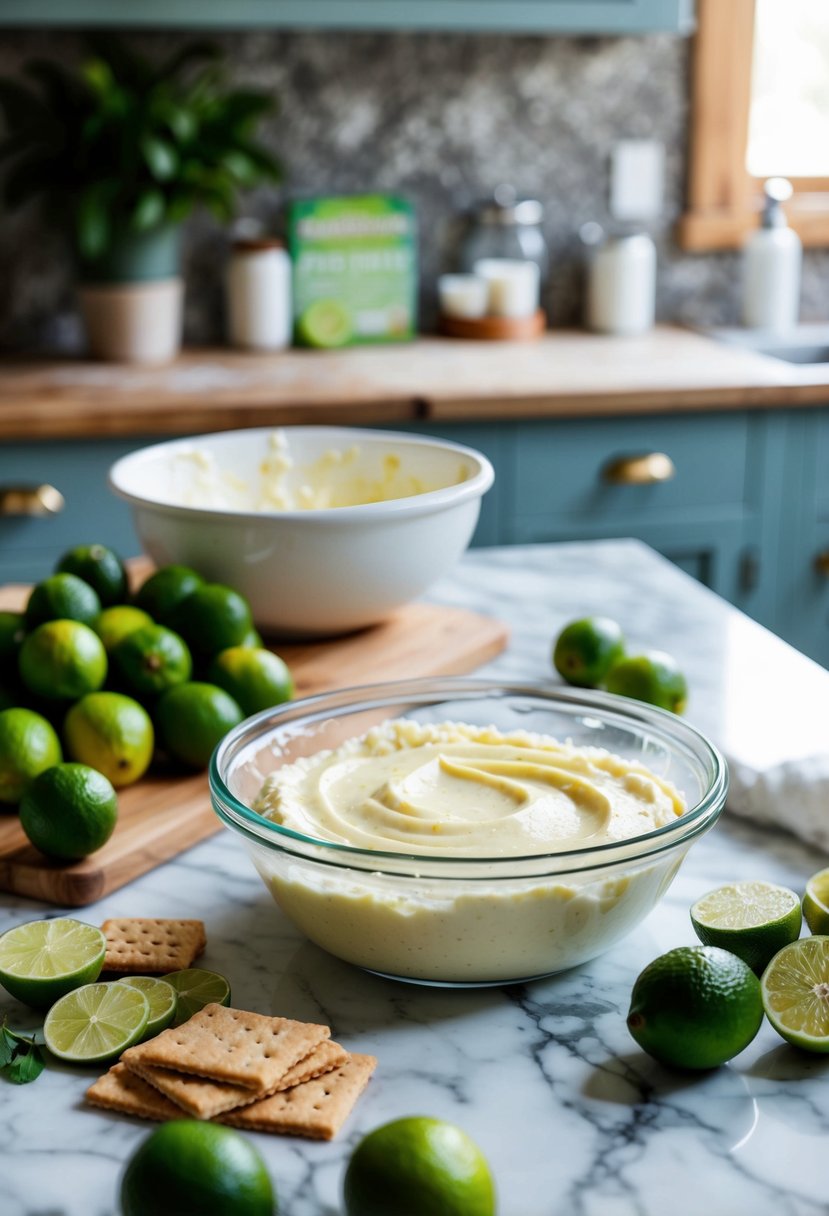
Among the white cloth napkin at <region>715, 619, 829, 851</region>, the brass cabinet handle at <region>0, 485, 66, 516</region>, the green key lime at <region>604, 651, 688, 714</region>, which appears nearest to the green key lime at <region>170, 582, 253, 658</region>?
the green key lime at <region>604, 651, 688, 714</region>

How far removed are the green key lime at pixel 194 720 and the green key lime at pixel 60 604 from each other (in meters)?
0.14

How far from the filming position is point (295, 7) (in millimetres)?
2531

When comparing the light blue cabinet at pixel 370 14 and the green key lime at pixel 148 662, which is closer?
the green key lime at pixel 148 662

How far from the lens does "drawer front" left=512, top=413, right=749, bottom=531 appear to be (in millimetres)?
2500

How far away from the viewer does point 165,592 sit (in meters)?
1.31

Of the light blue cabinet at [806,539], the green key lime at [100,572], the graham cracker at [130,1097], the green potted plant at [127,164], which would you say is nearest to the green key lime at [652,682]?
the green key lime at [100,572]

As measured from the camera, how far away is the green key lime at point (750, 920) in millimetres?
849

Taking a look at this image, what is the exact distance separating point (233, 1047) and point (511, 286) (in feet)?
8.11

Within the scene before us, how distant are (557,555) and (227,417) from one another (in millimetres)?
799

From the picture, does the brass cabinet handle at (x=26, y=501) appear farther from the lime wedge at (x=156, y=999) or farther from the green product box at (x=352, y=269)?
the lime wedge at (x=156, y=999)

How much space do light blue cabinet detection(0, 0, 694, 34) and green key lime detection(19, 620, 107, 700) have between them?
171 cm

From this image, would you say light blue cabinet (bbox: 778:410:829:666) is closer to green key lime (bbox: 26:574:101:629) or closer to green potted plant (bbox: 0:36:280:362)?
green potted plant (bbox: 0:36:280:362)

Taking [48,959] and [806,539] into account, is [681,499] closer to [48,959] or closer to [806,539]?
[806,539]

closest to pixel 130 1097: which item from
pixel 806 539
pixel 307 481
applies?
pixel 307 481
